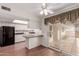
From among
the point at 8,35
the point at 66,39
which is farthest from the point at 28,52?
the point at 8,35

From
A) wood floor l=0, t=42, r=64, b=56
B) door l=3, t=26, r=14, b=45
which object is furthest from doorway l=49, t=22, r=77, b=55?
door l=3, t=26, r=14, b=45

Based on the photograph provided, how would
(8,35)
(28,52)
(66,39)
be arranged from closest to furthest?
1. (66,39)
2. (28,52)
3. (8,35)

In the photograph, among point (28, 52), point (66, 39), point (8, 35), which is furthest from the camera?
point (8, 35)

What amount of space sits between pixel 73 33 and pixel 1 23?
12.4 ft

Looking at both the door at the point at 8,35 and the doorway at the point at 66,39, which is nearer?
the doorway at the point at 66,39

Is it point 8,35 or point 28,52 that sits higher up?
point 8,35

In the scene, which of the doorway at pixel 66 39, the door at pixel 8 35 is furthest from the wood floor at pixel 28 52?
the door at pixel 8 35

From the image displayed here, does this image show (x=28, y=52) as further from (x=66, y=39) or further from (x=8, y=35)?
(x=8, y=35)


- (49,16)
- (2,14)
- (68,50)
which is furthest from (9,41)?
(68,50)

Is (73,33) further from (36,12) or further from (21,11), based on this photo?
(21,11)

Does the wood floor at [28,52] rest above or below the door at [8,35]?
below

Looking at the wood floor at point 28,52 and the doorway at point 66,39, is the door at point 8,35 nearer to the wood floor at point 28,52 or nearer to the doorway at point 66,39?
the wood floor at point 28,52

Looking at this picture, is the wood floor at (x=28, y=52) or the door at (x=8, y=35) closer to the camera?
the wood floor at (x=28, y=52)

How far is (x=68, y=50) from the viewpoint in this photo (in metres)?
3.44
